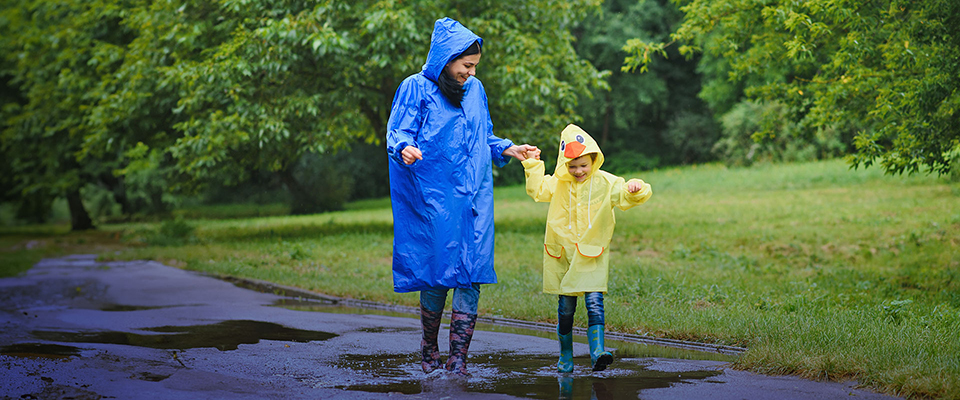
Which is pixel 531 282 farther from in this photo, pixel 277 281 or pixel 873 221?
pixel 873 221

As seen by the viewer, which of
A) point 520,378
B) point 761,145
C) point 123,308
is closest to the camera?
point 520,378

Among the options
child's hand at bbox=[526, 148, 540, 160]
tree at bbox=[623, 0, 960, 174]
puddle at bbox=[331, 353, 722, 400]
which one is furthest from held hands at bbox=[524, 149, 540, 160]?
tree at bbox=[623, 0, 960, 174]

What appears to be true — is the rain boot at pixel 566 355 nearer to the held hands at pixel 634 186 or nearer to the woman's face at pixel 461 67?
the held hands at pixel 634 186

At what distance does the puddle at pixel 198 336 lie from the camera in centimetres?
583

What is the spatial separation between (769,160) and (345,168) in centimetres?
2099

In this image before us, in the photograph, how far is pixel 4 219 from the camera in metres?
47.7

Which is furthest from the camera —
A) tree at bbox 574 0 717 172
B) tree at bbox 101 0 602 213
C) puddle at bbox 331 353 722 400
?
tree at bbox 574 0 717 172

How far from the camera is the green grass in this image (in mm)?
4988

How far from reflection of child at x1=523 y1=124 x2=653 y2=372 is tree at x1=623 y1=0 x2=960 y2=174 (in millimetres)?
4330

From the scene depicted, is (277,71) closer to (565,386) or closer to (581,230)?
(581,230)

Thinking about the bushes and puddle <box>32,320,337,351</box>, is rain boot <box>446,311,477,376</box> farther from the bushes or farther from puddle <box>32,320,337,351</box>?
the bushes

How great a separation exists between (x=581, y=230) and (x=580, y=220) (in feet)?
0.21

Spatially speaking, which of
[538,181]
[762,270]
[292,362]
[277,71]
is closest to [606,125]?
[277,71]

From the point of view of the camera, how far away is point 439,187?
4.73m
